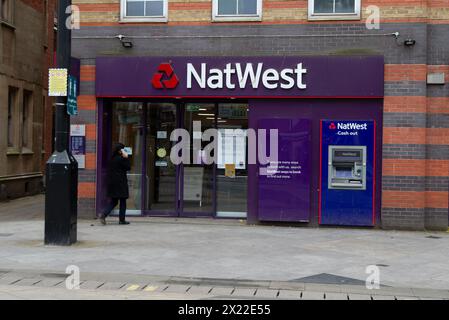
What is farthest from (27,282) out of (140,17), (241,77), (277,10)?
(277,10)

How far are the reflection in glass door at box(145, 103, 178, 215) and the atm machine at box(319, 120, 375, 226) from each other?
11.7 ft

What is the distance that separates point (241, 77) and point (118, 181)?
3563 millimetres

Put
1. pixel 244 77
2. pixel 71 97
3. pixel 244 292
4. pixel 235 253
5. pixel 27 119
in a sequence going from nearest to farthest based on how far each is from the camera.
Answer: pixel 244 292 → pixel 235 253 → pixel 71 97 → pixel 244 77 → pixel 27 119

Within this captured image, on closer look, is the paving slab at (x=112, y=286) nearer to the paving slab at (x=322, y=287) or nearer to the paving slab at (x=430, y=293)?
the paving slab at (x=322, y=287)

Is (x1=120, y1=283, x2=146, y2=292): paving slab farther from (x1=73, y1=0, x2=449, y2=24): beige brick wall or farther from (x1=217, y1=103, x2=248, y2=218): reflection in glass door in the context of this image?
(x1=73, y1=0, x2=449, y2=24): beige brick wall

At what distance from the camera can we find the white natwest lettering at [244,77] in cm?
1266

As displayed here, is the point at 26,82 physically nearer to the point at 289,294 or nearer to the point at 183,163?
the point at 183,163

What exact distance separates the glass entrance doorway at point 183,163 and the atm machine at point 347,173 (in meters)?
1.89

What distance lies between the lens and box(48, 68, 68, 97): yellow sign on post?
32.5 ft

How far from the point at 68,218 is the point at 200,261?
2.62m

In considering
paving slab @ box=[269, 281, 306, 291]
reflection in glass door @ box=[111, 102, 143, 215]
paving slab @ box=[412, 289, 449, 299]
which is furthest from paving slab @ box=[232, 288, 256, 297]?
reflection in glass door @ box=[111, 102, 143, 215]

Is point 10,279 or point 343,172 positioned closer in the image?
point 10,279

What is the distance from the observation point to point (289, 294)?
7.06 meters

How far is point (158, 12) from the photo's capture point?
44.1 ft
